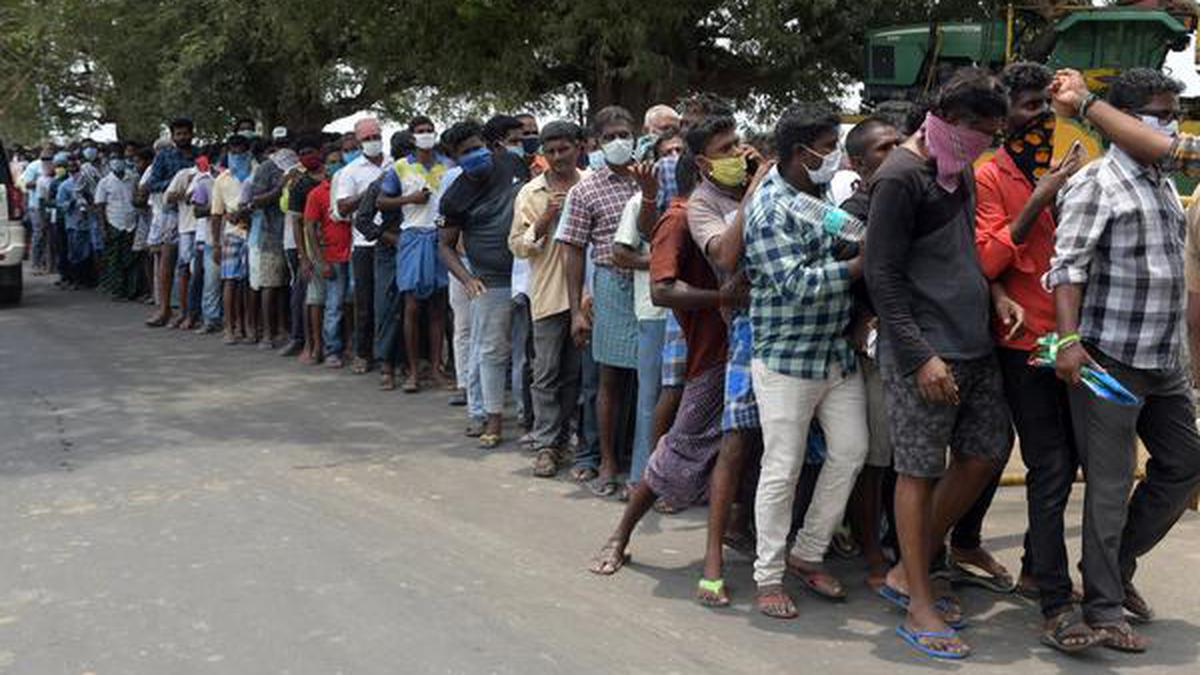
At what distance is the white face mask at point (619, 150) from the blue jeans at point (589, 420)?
1115 millimetres

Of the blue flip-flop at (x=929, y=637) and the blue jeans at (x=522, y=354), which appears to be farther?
the blue jeans at (x=522, y=354)

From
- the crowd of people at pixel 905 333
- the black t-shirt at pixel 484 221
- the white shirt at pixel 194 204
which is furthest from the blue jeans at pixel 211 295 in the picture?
the crowd of people at pixel 905 333

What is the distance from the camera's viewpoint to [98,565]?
5.23 metres

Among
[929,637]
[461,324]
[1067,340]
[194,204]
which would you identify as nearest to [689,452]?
[929,637]

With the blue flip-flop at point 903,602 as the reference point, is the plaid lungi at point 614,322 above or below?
above

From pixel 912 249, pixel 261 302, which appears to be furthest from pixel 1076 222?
pixel 261 302

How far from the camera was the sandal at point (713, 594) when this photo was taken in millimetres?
4801

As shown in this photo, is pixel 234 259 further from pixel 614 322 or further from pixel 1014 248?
pixel 1014 248

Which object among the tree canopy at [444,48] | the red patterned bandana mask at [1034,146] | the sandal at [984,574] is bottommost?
the sandal at [984,574]

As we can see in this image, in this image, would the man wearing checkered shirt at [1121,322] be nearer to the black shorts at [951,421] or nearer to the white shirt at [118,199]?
the black shorts at [951,421]

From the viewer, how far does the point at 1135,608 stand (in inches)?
181

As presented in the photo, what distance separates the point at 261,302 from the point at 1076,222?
896 cm

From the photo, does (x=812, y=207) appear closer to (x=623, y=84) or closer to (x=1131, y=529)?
(x=1131, y=529)

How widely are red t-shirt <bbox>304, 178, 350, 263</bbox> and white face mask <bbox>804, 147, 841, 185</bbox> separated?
6138 mm
